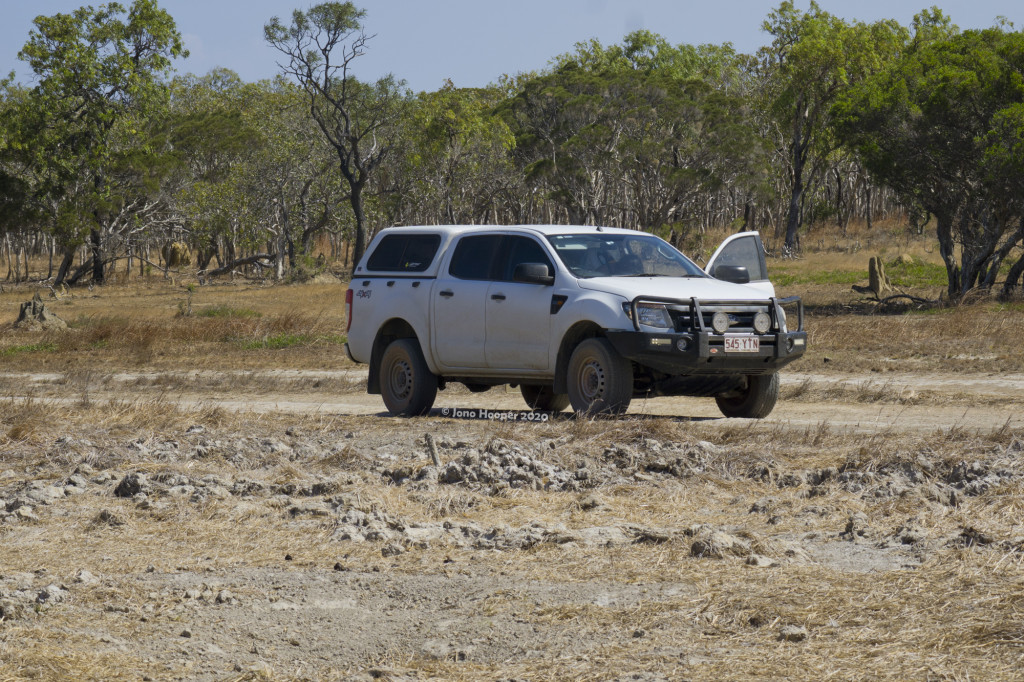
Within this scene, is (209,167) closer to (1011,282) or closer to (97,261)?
(97,261)

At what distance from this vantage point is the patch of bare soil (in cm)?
467

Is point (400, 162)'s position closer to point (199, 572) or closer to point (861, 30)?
point (861, 30)

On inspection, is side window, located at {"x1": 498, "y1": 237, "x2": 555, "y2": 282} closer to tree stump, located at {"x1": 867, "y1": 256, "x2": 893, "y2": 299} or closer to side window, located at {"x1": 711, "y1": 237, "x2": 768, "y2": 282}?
side window, located at {"x1": 711, "y1": 237, "x2": 768, "y2": 282}

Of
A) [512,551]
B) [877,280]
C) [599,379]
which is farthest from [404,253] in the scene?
[877,280]

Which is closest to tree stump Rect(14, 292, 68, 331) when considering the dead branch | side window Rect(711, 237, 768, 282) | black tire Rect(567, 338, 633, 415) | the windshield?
the windshield

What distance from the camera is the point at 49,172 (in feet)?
177

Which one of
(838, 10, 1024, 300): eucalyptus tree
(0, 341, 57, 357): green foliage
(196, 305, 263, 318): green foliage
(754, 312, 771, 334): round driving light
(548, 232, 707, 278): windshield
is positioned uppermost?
(838, 10, 1024, 300): eucalyptus tree

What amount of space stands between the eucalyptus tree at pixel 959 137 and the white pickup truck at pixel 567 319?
16.3 meters

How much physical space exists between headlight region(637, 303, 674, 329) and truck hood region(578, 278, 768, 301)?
0.11 m

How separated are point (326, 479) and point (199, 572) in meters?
2.00

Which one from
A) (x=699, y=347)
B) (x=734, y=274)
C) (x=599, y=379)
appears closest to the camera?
(x=699, y=347)

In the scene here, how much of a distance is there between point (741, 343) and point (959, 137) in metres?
18.6

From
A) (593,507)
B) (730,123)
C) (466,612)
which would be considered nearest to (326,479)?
(593,507)

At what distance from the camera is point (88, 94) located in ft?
176
